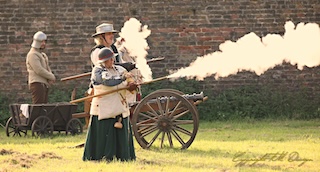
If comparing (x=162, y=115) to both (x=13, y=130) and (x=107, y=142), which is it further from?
(x=13, y=130)

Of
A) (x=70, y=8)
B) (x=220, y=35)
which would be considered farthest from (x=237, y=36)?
(x=70, y=8)

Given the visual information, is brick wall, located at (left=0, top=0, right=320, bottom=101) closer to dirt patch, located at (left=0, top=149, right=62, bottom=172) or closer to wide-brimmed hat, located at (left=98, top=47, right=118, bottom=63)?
dirt patch, located at (left=0, top=149, right=62, bottom=172)

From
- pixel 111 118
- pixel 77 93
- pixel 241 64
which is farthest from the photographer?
pixel 77 93

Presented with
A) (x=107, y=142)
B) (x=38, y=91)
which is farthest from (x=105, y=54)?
(x=38, y=91)

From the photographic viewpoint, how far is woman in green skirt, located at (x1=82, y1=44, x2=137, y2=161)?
34.2 feet

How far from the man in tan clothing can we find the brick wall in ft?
6.21

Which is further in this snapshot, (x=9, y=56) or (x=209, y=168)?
(x=9, y=56)

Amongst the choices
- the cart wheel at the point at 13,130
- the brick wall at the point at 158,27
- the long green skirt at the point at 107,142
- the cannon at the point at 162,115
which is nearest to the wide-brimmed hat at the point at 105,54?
the long green skirt at the point at 107,142

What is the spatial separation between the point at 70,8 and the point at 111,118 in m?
7.00

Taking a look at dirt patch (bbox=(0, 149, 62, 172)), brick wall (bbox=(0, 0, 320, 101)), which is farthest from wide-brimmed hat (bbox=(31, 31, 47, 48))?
dirt patch (bbox=(0, 149, 62, 172))

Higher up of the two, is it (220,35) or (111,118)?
(220,35)

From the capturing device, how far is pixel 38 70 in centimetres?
1502

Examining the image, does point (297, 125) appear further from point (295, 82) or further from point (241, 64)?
point (241, 64)

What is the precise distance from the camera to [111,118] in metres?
10.5
